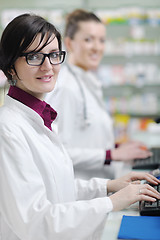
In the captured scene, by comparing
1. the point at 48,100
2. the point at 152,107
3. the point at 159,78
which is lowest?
the point at 152,107

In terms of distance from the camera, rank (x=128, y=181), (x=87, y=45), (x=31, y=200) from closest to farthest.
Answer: (x=31, y=200) < (x=128, y=181) < (x=87, y=45)

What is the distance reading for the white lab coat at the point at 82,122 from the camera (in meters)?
1.96

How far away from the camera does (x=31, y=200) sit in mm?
1040

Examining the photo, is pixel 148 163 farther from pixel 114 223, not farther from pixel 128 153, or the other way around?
pixel 114 223

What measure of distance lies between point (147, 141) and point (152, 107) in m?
1.81

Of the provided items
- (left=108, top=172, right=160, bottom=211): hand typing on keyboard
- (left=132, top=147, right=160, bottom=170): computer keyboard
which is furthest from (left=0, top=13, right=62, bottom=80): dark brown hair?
(left=132, top=147, right=160, bottom=170): computer keyboard

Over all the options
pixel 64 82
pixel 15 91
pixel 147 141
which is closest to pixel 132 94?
pixel 147 141

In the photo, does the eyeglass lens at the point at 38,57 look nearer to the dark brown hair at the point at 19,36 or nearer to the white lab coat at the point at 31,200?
the dark brown hair at the point at 19,36

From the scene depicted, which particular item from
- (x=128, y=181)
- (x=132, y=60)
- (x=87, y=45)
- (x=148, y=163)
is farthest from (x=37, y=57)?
(x=132, y=60)

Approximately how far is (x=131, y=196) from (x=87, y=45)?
1.40 meters

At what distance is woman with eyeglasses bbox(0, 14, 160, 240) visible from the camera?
1.03 m

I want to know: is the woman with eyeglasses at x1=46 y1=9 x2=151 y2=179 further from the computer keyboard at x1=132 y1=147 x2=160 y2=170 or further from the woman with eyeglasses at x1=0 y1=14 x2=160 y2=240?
the woman with eyeglasses at x1=0 y1=14 x2=160 y2=240

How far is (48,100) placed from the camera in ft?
6.50

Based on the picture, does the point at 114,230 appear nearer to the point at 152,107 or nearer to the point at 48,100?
the point at 48,100
